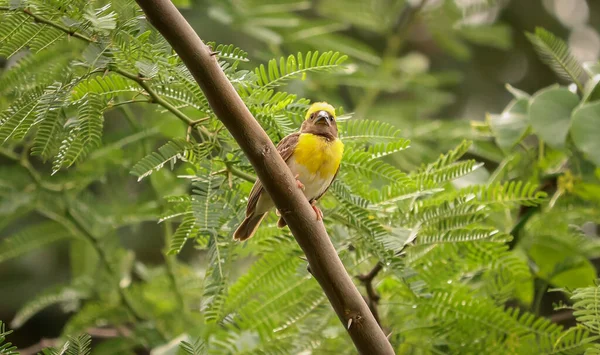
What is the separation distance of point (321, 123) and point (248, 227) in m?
0.51

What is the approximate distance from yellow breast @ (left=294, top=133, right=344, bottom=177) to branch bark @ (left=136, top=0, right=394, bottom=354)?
73 centimetres

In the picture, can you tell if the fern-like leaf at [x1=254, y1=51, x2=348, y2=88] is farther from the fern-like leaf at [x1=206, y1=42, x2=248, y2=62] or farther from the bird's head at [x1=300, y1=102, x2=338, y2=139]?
the bird's head at [x1=300, y1=102, x2=338, y2=139]

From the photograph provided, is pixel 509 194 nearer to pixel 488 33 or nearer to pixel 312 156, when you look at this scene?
pixel 312 156

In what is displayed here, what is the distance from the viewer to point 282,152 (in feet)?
8.53

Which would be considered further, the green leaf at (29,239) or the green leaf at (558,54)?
the green leaf at (29,239)

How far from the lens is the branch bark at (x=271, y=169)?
5.28ft

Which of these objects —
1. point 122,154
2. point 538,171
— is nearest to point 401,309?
point 538,171

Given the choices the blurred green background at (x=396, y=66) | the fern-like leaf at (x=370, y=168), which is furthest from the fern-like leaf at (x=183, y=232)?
the blurred green background at (x=396, y=66)

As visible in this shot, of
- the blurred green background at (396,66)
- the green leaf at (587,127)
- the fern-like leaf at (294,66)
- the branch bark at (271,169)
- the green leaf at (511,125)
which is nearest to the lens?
the branch bark at (271,169)

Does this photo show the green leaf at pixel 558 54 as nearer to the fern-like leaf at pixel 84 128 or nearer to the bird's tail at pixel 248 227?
the bird's tail at pixel 248 227

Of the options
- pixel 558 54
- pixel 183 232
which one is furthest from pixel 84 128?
pixel 558 54

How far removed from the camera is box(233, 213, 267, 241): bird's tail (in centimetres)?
243

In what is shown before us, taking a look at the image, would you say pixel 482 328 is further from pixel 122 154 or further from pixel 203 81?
pixel 122 154

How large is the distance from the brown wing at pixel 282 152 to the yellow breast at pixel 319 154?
38 millimetres
